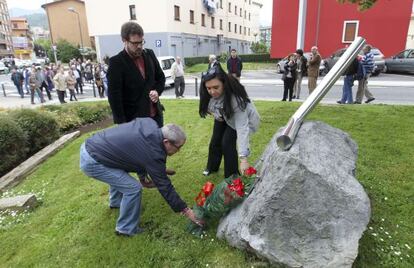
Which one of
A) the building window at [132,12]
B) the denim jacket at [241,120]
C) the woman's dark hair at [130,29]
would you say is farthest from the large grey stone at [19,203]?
the building window at [132,12]

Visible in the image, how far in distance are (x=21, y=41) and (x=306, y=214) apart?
3801 inches

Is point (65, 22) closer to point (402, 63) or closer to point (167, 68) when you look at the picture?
point (167, 68)

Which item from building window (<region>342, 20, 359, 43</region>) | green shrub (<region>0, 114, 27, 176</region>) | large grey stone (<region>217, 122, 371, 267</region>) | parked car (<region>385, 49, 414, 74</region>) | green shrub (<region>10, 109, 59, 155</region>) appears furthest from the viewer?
building window (<region>342, 20, 359, 43</region>)

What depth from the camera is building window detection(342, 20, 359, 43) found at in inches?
971

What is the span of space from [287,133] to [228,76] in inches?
39.9

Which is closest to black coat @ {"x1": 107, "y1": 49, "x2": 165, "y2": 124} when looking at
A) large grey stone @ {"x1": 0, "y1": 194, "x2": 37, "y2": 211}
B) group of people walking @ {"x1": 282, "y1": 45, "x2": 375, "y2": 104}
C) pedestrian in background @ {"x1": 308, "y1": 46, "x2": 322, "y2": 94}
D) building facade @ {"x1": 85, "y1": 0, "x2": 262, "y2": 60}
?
large grey stone @ {"x1": 0, "y1": 194, "x2": 37, "y2": 211}

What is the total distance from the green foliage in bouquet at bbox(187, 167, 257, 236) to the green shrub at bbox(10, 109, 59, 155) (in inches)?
205

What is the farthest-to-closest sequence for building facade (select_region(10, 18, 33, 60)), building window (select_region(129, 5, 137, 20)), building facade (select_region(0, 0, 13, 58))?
building facade (select_region(0, 0, 13, 58))
building facade (select_region(10, 18, 33, 60))
building window (select_region(129, 5, 137, 20))

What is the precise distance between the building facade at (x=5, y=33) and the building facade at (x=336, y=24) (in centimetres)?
7999

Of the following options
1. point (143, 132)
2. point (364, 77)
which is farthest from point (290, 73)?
point (143, 132)

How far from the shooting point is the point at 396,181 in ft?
13.3

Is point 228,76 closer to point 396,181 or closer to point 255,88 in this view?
point 396,181

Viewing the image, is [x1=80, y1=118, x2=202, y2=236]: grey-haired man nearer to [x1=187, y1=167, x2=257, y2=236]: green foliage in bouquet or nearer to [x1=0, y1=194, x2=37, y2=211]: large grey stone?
[x1=187, y1=167, x2=257, y2=236]: green foliage in bouquet

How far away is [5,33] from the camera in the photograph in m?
87.9
